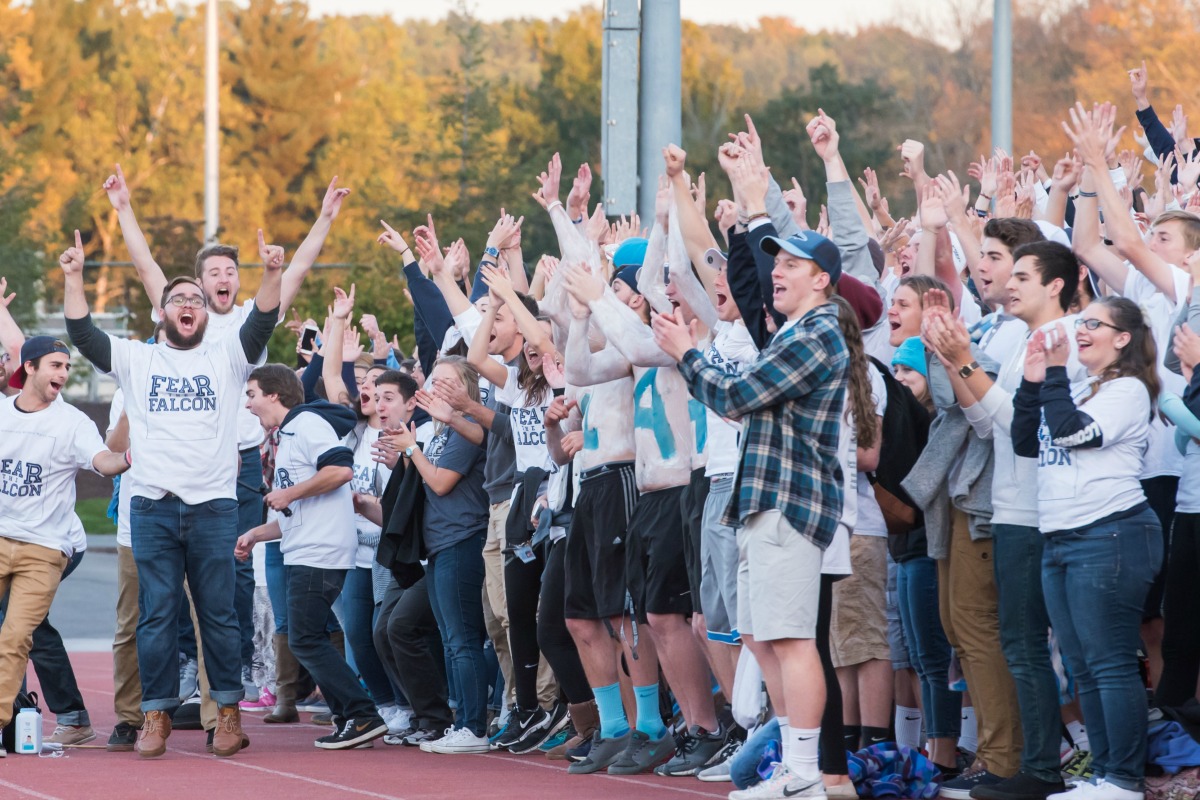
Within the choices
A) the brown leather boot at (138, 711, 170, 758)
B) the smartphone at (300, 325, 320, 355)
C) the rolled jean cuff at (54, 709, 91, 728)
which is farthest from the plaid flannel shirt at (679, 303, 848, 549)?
the smartphone at (300, 325, 320, 355)

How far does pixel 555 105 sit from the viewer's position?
4341 centimetres

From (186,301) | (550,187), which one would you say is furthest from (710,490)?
(186,301)

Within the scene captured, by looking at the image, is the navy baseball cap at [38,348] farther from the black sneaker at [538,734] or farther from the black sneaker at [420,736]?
the black sneaker at [538,734]

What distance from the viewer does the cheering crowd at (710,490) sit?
20.0 feet

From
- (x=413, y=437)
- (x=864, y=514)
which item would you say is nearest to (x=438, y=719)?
(x=413, y=437)

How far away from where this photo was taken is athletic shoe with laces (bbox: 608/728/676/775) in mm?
7516

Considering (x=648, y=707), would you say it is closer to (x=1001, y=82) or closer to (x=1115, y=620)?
(x=1115, y=620)

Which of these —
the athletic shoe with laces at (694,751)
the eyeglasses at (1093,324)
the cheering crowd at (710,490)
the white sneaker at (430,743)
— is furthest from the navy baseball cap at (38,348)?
the eyeglasses at (1093,324)

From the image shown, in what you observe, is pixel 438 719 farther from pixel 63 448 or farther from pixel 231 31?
pixel 231 31

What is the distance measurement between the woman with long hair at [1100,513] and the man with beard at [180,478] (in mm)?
3941

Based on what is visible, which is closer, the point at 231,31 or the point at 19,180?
the point at 19,180

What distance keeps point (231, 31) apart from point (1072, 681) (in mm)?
57777

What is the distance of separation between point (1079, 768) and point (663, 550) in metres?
2.01

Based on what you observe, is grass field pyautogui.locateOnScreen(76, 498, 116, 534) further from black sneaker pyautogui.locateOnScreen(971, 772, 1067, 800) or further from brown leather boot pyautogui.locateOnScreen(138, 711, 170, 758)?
black sneaker pyautogui.locateOnScreen(971, 772, 1067, 800)
